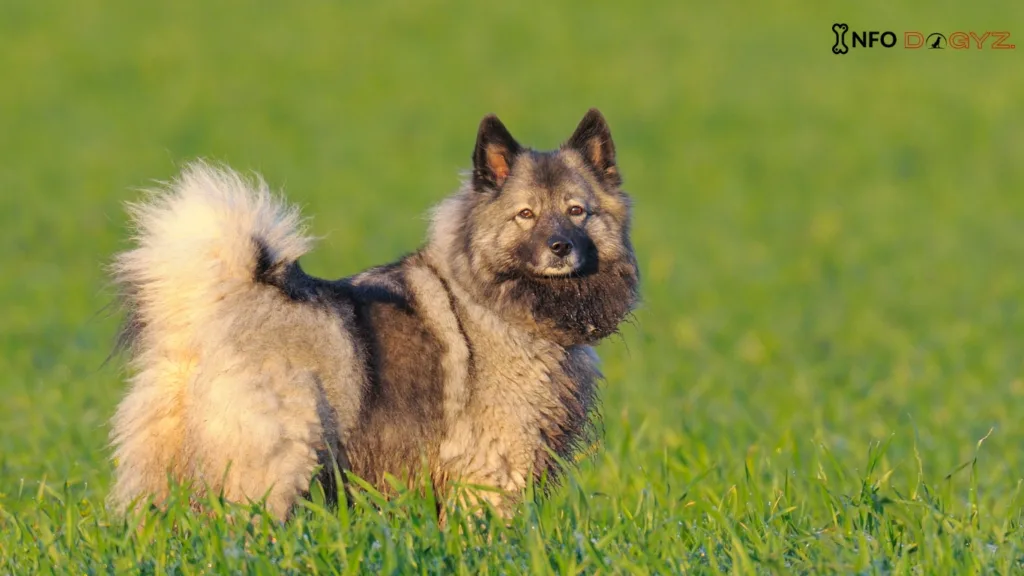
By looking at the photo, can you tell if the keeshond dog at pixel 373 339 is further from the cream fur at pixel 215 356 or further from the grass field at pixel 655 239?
the grass field at pixel 655 239

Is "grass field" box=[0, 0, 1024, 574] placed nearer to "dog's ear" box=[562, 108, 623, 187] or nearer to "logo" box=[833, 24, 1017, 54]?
"logo" box=[833, 24, 1017, 54]

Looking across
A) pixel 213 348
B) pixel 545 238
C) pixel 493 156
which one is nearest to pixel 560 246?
pixel 545 238

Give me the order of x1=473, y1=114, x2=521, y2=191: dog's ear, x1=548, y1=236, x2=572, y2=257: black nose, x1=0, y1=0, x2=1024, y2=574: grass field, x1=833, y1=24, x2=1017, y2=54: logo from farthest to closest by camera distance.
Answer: x1=833, y1=24, x2=1017, y2=54: logo, x1=473, y1=114, x2=521, y2=191: dog's ear, x1=548, y1=236, x2=572, y2=257: black nose, x1=0, y1=0, x2=1024, y2=574: grass field

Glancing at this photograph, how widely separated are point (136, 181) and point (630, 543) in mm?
15692

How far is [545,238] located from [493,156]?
1.73 feet

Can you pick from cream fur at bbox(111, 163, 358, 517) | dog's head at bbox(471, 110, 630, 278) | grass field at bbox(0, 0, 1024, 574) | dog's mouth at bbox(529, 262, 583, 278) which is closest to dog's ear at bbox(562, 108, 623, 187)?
dog's head at bbox(471, 110, 630, 278)

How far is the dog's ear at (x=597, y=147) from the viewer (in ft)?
19.8

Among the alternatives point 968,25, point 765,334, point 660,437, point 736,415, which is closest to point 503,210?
point 660,437

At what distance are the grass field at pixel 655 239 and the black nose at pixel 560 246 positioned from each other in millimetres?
998

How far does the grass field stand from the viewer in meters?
4.68

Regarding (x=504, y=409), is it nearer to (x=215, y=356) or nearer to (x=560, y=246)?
(x=560, y=246)

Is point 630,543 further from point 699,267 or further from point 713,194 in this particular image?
point 713,194

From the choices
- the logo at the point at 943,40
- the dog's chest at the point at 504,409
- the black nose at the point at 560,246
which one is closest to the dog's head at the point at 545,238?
the black nose at the point at 560,246

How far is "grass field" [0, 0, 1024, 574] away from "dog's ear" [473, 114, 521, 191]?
139 cm
